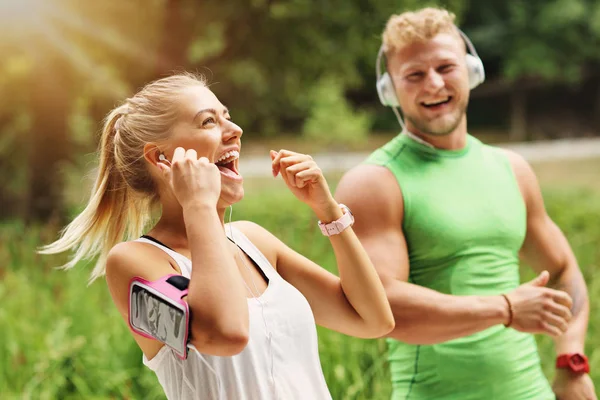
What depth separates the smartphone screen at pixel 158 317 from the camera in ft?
4.99

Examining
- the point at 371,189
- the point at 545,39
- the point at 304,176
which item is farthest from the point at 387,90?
the point at 545,39

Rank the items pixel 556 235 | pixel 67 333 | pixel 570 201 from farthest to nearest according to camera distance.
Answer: pixel 570 201, pixel 67 333, pixel 556 235

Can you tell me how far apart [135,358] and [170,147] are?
102 inches

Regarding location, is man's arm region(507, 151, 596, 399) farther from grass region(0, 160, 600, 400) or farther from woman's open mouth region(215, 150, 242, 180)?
woman's open mouth region(215, 150, 242, 180)

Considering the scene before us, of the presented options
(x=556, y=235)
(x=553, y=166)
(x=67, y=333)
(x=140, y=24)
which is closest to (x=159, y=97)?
(x=556, y=235)

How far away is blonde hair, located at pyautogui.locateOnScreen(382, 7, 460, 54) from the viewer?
2.63 meters

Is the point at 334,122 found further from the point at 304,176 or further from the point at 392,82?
the point at 304,176

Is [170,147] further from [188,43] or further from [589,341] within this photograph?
[188,43]

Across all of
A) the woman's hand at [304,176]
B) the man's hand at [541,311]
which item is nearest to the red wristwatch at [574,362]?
the man's hand at [541,311]

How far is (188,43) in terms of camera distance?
11.4m

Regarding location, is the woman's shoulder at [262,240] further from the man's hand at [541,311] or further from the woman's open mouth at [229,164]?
the man's hand at [541,311]

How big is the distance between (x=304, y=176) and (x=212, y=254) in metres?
0.31

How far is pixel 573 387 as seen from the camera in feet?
8.80

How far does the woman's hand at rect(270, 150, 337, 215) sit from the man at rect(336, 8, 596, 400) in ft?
2.03
